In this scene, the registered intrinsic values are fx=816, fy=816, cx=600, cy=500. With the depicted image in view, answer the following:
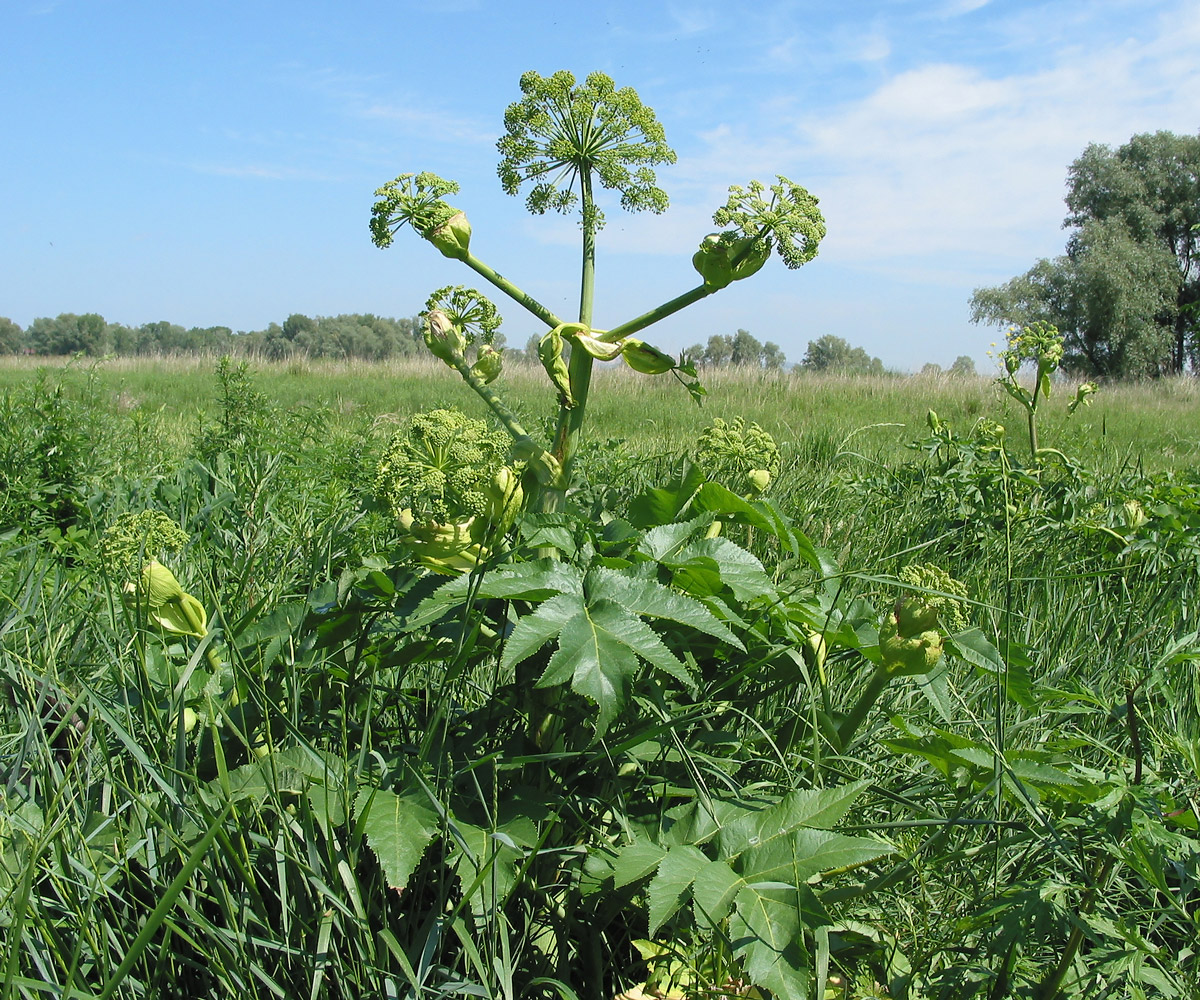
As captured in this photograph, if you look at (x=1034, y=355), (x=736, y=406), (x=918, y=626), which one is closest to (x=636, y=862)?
(x=918, y=626)

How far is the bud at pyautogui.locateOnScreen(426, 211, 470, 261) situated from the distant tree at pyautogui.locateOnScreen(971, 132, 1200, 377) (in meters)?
39.0

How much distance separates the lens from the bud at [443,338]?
55.8 inches

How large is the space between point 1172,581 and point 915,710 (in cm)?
130

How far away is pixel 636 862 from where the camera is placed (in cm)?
110

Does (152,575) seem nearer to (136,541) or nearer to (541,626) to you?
(136,541)

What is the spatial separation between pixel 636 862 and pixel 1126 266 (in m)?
41.4

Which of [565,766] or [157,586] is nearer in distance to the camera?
[157,586]

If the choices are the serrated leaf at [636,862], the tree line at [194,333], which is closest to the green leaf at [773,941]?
the serrated leaf at [636,862]

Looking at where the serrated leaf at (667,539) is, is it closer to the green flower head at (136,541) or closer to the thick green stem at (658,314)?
the thick green stem at (658,314)

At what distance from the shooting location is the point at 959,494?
330 cm

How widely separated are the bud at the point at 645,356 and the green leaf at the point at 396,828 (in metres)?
0.74

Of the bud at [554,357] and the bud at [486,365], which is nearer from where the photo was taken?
the bud at [554,357]

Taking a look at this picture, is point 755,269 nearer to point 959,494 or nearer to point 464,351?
point 464,351

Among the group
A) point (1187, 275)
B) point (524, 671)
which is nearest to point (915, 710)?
point (524, 671)
